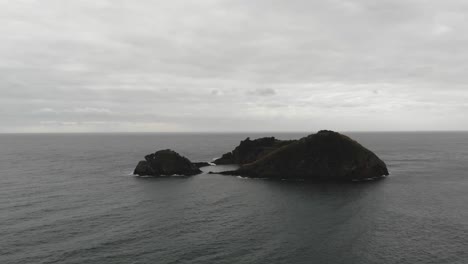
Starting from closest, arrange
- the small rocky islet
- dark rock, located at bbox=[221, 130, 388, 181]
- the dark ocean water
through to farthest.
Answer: the dark ocean water
dark rock, located at bbox=[221, 130, 388, 181]
the small rocky islet

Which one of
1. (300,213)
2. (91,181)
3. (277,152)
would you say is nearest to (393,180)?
(277,152)

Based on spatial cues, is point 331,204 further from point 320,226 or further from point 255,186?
point 255,186

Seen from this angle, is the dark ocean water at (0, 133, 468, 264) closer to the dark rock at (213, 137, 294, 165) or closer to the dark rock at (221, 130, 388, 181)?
the dark rock at (221, 130, 388, 181)

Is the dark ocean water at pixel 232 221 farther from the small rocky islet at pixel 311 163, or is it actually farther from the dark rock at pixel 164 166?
the dark rock at pixel 164 166

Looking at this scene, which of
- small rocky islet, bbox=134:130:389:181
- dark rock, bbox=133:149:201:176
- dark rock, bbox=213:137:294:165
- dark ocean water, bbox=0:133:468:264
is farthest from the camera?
dark rock, bbox=213:137:294:165

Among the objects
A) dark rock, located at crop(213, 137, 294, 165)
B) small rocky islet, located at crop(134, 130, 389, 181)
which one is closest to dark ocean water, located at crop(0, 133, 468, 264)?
small rocky islet, located at crop(134, 130, 389, 181)

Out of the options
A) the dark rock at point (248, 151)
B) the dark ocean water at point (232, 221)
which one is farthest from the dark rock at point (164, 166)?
the dark rock at point (248, 151)

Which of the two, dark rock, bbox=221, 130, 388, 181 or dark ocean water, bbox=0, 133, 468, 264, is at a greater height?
dark rock, bbox=221, 130, 388, 181

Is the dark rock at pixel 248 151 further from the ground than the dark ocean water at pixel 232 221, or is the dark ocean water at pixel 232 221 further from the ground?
the dark rock at pixel 248 151
